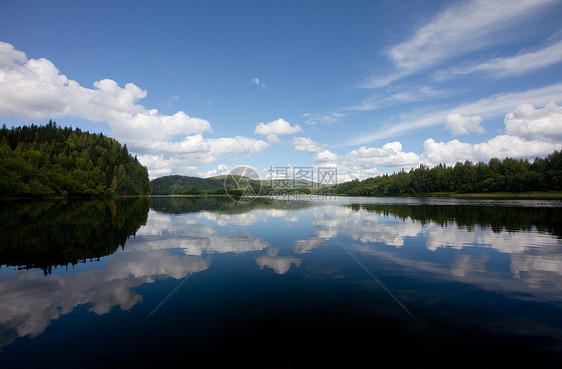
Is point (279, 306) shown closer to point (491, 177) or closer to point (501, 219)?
point (501, 219)

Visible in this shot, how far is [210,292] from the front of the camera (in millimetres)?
10000

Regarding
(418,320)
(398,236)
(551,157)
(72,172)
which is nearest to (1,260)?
(418,320)

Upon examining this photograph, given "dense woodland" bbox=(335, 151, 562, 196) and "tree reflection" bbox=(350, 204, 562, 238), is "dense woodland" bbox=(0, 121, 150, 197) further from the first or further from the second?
"dense woodland" bbox=(335, 151, 562, 196)

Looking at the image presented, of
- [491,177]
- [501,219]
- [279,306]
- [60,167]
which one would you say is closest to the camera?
[279,306]

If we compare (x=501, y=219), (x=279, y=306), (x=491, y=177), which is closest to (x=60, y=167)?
(x=279, y=306)

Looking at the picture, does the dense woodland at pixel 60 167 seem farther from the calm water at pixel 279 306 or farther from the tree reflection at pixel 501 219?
the tree reflection at pixel 501 219

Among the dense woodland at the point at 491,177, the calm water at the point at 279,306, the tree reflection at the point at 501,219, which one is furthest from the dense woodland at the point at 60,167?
the dense woodland at the point at 491,177

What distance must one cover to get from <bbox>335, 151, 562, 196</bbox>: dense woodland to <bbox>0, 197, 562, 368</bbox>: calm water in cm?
13862

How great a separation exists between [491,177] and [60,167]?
7539 inches

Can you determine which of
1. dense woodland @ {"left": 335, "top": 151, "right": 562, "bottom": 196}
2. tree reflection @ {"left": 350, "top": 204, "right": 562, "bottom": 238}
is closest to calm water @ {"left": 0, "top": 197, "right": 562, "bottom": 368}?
tree reflection @ {"left": 350, "top": 204, "right": 562, "bottom": 238}

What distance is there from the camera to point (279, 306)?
28.6 ft

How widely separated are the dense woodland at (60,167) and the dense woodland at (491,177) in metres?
177

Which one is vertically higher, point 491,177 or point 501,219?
point 491,177

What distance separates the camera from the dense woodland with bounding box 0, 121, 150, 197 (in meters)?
84.6
